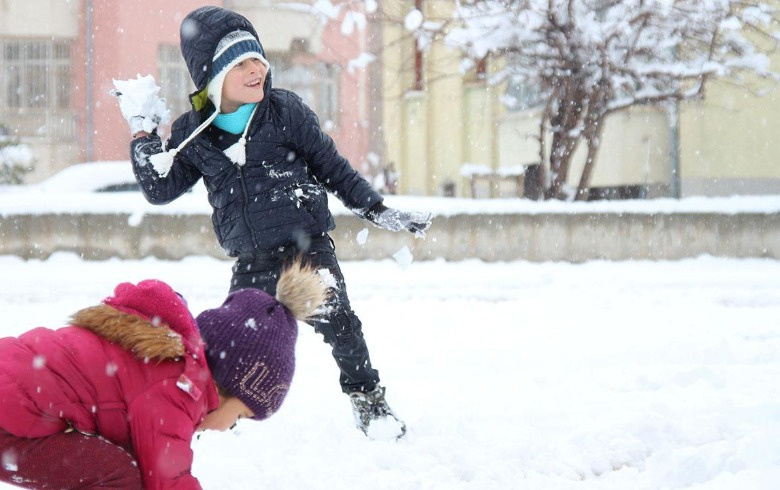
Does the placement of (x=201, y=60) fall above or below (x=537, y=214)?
above

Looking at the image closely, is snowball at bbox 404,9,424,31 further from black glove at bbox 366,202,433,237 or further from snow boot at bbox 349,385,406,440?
snow boot at bbox 349,385,406,440

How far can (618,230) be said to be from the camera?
33.4ft

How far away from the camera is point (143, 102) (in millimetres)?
3342

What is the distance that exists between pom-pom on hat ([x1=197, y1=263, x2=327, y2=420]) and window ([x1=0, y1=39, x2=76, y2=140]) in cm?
2040

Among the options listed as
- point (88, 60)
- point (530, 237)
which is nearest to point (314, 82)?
point (88, 60)

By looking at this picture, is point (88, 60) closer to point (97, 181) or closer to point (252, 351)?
point (97, 181)

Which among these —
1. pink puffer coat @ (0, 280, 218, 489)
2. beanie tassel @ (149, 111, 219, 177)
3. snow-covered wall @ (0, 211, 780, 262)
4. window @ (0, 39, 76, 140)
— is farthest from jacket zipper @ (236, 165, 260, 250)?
window @ (0, 39, 76, 140)

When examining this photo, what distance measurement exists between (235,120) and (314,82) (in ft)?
68.6

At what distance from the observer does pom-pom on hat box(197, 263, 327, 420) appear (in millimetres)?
2232

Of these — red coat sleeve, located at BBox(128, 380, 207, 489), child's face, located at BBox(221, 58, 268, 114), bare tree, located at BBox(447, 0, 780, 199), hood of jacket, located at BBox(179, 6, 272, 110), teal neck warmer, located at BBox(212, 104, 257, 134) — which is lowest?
red coat sleeve, located at BBox(128, 380, 207, 489)

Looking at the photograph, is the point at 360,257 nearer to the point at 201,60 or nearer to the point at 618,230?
the point at 618,230

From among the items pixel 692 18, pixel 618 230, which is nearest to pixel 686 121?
pixel 692 18

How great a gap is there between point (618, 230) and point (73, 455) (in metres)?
8.67

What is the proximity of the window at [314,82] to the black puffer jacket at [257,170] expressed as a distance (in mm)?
19396
